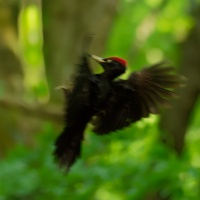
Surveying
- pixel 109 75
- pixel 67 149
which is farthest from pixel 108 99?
pixel 67 149

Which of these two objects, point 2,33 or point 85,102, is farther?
point 2,33

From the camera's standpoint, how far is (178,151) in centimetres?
509

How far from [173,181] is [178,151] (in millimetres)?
1662

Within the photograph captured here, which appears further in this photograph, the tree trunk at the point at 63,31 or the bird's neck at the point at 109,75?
the tree trunk at the point at 63,31

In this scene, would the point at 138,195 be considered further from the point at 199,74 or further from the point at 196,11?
the point at 196,11

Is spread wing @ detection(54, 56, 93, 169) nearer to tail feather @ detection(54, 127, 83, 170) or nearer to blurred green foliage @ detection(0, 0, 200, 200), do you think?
tail feather @ detection(54, 127, 83, 170)

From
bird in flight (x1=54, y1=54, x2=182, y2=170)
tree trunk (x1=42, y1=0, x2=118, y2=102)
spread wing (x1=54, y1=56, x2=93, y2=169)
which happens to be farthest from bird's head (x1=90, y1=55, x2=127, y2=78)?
tree trunk (x1=42, y1=0, x2=118, y2=102)

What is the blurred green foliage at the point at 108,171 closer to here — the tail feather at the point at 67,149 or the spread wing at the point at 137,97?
the spread wing at the point at 137,97

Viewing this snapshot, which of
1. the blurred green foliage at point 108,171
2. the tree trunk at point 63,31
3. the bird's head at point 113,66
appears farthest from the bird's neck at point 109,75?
the tree trunk at point 63,31

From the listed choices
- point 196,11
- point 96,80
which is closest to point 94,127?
point 96,80

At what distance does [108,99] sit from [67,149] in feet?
0.59

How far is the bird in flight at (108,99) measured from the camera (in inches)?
57.9

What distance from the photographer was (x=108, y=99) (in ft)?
5.14

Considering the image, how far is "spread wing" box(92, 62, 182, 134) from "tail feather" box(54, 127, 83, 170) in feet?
0.25
